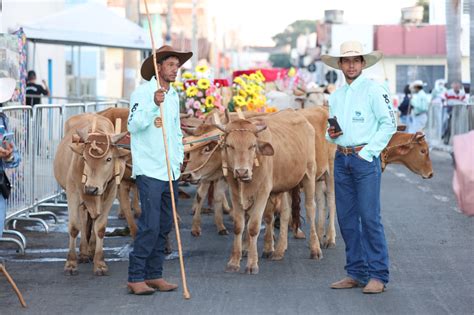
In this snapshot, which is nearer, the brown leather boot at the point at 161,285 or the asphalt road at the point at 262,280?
the asphalt road at the point at 262,280

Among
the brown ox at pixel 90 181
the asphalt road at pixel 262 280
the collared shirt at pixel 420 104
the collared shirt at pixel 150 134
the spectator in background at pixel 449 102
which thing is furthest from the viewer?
the collared shirt at pixel 420 104

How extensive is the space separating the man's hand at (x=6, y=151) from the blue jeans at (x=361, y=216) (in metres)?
2.95

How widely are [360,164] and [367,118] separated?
1.36 ft

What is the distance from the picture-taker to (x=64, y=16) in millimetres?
23906

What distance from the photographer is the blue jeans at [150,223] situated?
386 inches

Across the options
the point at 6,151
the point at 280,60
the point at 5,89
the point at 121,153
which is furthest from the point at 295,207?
the point at 280,60

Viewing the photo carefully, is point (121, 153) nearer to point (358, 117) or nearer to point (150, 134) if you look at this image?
point (150, 134)

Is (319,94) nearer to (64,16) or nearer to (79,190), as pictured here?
(64,16)

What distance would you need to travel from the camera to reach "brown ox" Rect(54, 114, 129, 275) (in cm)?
1075

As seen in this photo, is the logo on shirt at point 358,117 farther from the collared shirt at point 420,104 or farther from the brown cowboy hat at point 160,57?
the collared shirt at point 420,104

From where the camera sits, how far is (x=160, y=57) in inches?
390

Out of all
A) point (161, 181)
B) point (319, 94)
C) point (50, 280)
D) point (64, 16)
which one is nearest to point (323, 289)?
point (161, 181)

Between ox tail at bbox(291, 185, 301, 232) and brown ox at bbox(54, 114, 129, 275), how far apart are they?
8.41 ft

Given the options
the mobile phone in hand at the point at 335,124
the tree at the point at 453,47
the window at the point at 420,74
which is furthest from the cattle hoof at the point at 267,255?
the window at the point at 420,74
